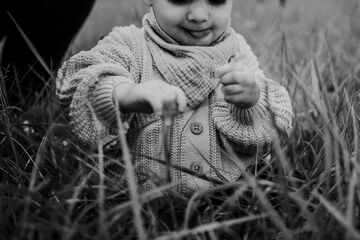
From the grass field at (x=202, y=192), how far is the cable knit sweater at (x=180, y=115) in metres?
0.05

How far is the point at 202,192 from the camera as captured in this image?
828mm

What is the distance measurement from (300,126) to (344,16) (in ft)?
5.41

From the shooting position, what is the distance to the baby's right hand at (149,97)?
83cm

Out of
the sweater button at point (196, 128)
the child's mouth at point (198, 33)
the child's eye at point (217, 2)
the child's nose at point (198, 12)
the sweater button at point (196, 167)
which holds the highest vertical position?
the child's eye at point (217, 2)

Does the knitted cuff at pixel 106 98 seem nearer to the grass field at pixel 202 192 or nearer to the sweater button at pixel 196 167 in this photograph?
the grass field at pixel 202 192

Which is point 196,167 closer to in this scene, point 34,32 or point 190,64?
point 190,64

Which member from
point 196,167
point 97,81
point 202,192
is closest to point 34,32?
point 97,81

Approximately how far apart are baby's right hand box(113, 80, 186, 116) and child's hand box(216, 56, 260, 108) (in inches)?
4.0

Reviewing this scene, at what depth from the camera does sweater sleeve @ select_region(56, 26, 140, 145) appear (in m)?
0.95

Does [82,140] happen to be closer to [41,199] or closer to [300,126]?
[41,199]

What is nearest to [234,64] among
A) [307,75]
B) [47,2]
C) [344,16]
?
[47,2]

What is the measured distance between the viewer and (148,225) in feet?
2.94

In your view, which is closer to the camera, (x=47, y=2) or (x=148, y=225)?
(x=148, y=225)

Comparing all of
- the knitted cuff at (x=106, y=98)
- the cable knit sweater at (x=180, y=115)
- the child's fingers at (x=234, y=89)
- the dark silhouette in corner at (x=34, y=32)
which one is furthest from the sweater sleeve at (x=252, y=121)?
the dark silhouette in corner at (x=34, y=32)
